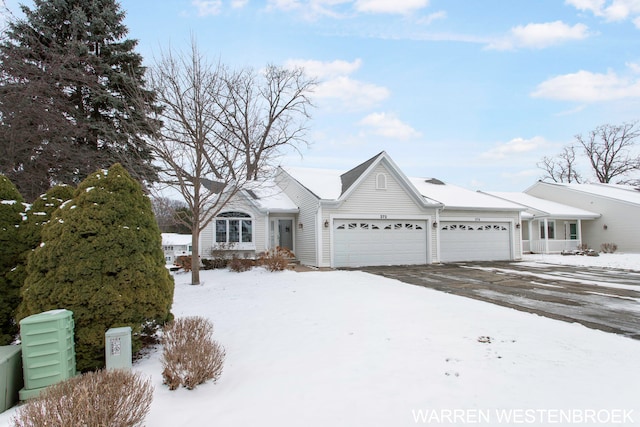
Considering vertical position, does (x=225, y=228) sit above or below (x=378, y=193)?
below

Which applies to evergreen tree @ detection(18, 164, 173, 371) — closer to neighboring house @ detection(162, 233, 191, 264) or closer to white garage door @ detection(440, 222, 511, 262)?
white garage door @ detection(440, 222, 511, 262)

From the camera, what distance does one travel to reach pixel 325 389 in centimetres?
366

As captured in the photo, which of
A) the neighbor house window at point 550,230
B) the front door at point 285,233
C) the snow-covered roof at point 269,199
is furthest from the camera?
the neighbor house window at point 550,230

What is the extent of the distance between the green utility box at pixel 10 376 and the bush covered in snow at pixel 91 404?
3.18 ft

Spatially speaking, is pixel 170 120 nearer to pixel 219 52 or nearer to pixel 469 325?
pixel 219 52

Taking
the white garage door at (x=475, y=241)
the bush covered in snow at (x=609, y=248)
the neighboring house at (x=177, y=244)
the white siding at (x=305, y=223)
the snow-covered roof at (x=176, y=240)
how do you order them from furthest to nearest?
the snow-covered roof at (x=176, y=240), the neighboring house at (x=177, y=244), the bush covered in snow at (x=609, y=248), the white garage door at (x=475, y=241), the white siding at (x=305, y=223)

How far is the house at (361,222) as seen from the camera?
15438 millimetres

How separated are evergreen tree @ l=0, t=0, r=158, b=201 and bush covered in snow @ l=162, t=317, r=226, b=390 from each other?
852 cm

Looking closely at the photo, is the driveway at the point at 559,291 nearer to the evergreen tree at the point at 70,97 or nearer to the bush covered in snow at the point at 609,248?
the evergreen tree at the point at 70,97

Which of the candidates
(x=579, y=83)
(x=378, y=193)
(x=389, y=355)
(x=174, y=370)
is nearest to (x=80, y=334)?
(x=174, y=370)

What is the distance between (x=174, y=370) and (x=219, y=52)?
1181 cm

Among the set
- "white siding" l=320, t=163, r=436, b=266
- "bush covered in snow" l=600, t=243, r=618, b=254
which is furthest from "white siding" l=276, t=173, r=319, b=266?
"bush covered in snow" l=600, t=243, r=618, b=254

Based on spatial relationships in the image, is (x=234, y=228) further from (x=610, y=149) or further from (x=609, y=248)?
(x=610, y=149)

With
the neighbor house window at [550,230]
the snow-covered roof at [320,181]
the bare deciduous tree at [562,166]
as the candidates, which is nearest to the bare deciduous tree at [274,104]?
the snow-covered roof at [320,181]
